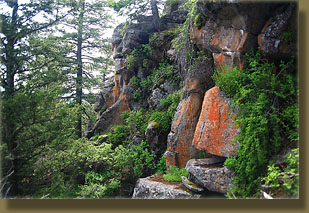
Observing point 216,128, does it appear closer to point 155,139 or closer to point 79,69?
point 155,139

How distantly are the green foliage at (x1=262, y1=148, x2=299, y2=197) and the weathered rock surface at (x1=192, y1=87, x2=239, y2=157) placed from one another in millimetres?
992

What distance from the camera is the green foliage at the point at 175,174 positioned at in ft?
17.6

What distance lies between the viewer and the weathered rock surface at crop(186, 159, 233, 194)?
4.23 metres

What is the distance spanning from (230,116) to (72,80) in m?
9.53

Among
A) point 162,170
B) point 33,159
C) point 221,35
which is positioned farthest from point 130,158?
point 221,35

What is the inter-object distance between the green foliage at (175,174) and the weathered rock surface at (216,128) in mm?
932

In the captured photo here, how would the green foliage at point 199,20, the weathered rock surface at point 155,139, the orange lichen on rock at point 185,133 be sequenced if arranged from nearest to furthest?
the green foliage at point 199,20, the orange lichen on rock at point 185,133, the weathered rock surface at point 155,139

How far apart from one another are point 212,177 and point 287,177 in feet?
4.91

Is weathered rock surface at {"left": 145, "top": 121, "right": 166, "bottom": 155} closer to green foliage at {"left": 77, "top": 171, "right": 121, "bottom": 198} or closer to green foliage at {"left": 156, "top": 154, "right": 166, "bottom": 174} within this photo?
green foliage at {"left": 156, "top": 154, "right": 166, "bottom": 174}

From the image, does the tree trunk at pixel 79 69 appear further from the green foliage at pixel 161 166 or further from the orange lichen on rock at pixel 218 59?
the orange lichen on rock at pixel 218 59

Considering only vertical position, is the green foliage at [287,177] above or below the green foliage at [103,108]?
below

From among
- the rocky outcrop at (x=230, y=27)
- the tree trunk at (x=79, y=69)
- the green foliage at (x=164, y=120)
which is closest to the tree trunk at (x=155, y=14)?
the tree trunk at (x=79, y=69)

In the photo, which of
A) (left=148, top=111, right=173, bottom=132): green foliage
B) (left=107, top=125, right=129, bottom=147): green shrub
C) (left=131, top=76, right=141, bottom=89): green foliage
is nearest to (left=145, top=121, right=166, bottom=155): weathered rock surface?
(left=148, top=111, right=173, bottom=132): green foliage

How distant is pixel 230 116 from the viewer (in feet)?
15.0
